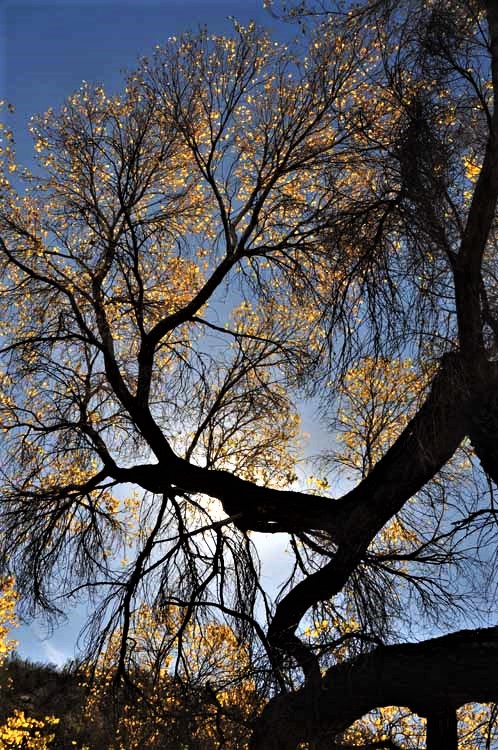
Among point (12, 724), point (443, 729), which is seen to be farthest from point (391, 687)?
point (12, 724)

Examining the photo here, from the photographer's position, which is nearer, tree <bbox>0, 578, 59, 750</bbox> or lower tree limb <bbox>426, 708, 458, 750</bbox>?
lower tree limb <bbox>426, 708, 458, 750</bbox>

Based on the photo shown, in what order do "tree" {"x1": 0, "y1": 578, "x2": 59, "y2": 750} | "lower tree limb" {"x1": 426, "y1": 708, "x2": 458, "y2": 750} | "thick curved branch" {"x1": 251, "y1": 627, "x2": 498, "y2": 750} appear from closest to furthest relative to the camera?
"thick curved branch" {"x1": 251, "y1": 627, "x2": 498, "y2": 750} → "lower tree limb" {"x1": 426, "y1": 708, "x2": 458, "y2": 750} → "tree" {"x1": 0, "y1": 578, "x2": 59, "y2": 750}

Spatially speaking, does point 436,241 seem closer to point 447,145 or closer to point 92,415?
point 447,145

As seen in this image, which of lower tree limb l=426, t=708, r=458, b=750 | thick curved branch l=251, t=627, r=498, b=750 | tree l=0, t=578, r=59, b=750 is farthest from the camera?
tree l=0, t=578, r=59, b=750

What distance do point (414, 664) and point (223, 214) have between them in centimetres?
550

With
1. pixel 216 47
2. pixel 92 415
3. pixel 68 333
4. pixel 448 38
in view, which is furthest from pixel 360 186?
pixel 92 415

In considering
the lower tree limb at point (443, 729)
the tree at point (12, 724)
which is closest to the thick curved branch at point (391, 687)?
the lower tree limb at point (443, 729)

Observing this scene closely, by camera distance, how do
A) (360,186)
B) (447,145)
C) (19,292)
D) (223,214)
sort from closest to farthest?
(447,145), (360,186), (223,214), (19,292)

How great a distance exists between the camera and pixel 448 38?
5.98m

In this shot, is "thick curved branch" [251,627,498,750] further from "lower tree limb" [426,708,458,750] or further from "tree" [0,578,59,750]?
"tree" [0,578,59,750]

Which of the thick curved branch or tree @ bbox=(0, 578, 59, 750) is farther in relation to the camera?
tree @ bbox=(0, 578, 59, 750)

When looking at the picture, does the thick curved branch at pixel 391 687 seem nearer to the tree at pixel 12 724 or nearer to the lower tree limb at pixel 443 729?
the lower tree limb at pixel 443 729

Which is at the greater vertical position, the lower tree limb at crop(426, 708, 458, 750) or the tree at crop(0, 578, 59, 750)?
the tree at crop(0, 578, 59, 750)

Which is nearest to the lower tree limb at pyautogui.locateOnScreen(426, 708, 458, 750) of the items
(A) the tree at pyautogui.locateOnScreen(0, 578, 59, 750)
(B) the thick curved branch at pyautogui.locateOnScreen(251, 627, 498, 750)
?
(B) the thick curved branch at pyautogui.locateOnScreen(251, 627, 498, 750)
